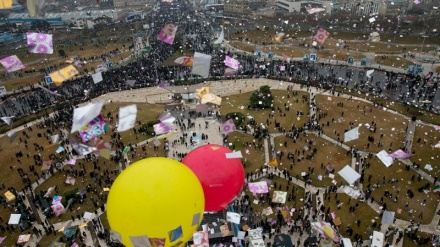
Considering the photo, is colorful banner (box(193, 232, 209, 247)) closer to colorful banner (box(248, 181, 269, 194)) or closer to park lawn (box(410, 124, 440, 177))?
colorful banner (box(248, 181, 269, 194))

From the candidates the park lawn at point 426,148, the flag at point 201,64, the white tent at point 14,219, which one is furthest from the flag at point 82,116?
the park lawn at point 426,148

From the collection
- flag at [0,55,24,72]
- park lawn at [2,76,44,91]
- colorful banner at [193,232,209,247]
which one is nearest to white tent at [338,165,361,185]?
colorful banner at [193,232,209,247]

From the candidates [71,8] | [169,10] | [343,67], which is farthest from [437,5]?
[71,8]

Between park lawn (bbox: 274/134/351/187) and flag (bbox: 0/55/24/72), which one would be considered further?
flag (bbox: 0/55/24/72)

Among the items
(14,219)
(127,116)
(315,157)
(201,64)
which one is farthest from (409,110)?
(14,219)

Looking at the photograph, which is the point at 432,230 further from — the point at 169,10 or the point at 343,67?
the point at 169,10

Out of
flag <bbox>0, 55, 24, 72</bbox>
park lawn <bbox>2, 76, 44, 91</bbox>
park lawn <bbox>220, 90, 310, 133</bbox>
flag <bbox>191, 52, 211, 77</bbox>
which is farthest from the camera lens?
park lawn <bbox>2, 76, 44, 91</bbox>

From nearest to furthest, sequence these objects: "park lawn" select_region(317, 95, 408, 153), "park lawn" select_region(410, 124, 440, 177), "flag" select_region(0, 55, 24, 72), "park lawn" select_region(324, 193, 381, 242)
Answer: "park lawn" select_region(324, 193, 381, 242) → "park lawn" select_region(410, 124, 440, 177) → "park lawn" select_region(317, 95, 408, 153) → "flag" select_region(0, 55, 24, 72)
